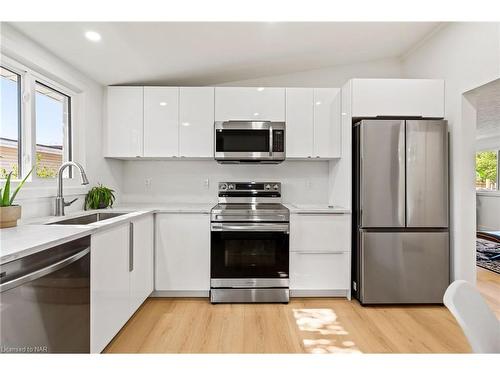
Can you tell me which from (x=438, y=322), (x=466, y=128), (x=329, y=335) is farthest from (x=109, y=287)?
(x=466, y=128)

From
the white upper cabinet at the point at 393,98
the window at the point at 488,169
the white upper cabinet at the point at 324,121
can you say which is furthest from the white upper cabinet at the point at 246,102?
the window at the point at 488,169

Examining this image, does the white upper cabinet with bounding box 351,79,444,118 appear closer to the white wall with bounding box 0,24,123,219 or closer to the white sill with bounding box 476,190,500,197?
the white wall with bounding box 0,24,123,219

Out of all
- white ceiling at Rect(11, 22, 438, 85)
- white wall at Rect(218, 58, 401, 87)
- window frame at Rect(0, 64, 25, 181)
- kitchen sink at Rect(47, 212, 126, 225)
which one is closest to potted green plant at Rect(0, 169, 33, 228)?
kitchen sink at Rect(47, 212, 126, 225)

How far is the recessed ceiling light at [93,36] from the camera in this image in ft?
7.24

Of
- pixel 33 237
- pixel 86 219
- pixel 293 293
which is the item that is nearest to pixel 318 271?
pixel 293 293

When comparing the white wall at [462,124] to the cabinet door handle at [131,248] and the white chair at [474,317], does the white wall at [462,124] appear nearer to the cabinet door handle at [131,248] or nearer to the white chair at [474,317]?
the white chair at [474,317]

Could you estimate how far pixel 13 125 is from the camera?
7.20 ft

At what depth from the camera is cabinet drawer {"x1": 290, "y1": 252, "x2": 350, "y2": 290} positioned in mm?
3008

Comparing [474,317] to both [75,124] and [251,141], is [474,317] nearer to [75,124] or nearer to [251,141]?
[251,141]

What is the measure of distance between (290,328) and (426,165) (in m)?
1.84

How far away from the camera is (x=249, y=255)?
2938 mm

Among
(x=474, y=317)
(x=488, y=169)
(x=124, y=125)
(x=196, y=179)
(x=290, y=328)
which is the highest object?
(x=124, y=125)
